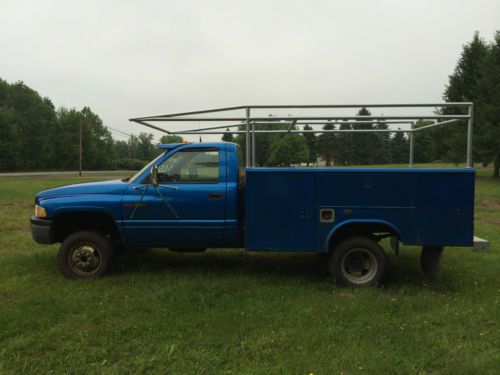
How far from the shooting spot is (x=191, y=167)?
5.39 m

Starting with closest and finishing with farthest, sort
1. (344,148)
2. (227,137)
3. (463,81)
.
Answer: (227,137) → (344,148) → (463,81)

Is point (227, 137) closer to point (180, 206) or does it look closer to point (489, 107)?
point (180, 206)

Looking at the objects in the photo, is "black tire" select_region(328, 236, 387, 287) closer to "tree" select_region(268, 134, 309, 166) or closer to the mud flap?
the mud flap

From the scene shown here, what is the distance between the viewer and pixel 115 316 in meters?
4.22

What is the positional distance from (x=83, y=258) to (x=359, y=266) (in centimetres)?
375

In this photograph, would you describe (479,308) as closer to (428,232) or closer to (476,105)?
(428,232)

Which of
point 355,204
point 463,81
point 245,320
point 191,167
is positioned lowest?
point 245,320

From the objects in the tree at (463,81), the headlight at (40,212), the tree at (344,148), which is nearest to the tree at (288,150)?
the tree at (344,148)

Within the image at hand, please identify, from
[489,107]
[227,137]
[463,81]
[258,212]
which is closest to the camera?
[258,212]

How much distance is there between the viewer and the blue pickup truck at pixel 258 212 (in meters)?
4.86

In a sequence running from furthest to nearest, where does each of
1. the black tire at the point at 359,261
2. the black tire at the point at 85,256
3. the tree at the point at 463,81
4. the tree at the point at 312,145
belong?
the tree at the point at 463,81
the tree at the point at 312,145
the black tire at the point at 85,256
the black tire at the point at 359,261

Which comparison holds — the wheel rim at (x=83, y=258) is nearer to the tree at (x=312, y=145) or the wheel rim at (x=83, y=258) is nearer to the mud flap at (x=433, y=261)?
the tree at (x=312, y=145)

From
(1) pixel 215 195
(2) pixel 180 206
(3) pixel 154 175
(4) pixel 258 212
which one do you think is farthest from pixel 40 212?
(4) pixel 258 212

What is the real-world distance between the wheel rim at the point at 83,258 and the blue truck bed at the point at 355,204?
7.27ft
